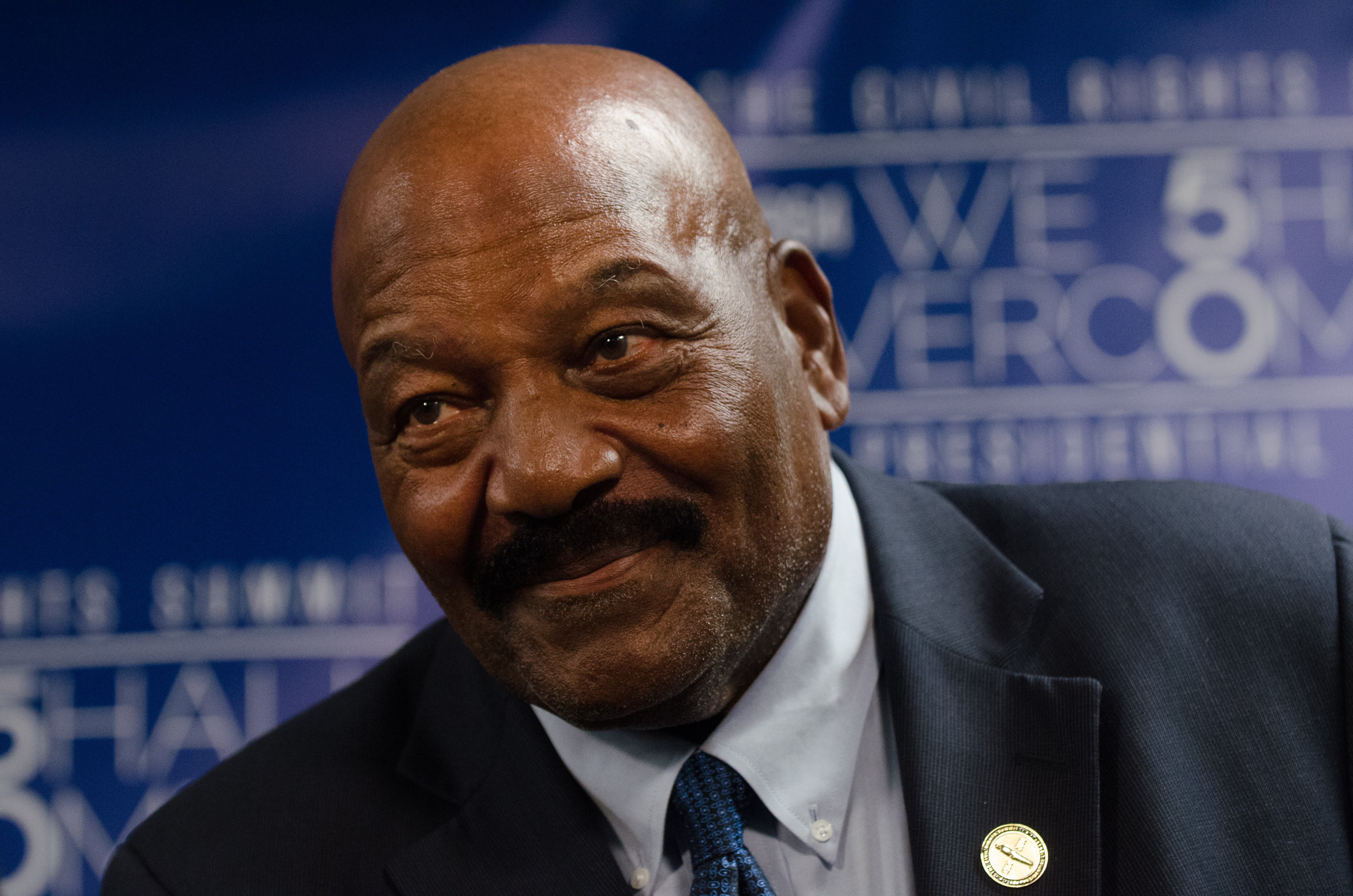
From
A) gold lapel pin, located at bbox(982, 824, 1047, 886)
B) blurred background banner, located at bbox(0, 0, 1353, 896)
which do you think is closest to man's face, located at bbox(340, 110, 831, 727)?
gold lapel pin, located at bbox(982, 824, 1047, 886)

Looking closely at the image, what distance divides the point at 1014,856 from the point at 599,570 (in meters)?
0.61

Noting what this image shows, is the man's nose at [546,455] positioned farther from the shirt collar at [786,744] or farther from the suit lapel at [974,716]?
the suit lapel at [974,716]

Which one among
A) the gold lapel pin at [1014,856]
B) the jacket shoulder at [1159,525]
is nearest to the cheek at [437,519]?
the gold lapel pin at [1014,856]

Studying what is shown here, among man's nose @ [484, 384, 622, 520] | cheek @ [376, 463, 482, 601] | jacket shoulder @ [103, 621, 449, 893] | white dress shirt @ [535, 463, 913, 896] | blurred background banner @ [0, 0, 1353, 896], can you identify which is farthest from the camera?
blurred background banner @ [0, 0, 1353, 896]

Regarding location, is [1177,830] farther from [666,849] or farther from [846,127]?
[846,127]

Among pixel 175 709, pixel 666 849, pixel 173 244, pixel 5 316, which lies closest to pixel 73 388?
pixel 5 316

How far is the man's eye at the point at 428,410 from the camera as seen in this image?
137cm

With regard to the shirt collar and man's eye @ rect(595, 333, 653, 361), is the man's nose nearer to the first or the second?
man's eye @ rect(595, 333, 653, 361)

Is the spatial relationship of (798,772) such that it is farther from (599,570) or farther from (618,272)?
(618,272)

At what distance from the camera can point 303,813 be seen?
1.64m

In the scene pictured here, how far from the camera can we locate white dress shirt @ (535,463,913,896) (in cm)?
147

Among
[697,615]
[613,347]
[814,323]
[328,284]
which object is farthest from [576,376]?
[328,284]

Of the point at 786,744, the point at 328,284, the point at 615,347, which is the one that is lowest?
the point at 786,744

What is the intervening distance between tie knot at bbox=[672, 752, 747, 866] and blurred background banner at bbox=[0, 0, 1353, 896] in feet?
4.13
